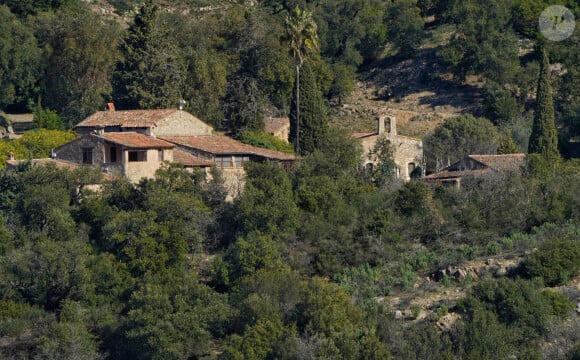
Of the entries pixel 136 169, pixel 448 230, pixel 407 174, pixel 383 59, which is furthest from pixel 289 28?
pixel 383 59

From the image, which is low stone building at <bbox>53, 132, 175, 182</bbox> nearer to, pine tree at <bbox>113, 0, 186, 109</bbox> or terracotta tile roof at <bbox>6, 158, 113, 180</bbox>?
terracotta tile roof at <bbox>6, 158, 113, 180</bbox>

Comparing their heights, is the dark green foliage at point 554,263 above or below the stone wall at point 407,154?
below

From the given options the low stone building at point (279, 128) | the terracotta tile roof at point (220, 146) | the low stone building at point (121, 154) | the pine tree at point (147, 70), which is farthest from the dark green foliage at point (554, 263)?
the pine tree at point (147, 70)

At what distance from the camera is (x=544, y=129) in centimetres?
5353

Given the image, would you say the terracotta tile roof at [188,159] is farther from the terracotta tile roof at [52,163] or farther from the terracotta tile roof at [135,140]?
the terracotta tile roof at [52,163]

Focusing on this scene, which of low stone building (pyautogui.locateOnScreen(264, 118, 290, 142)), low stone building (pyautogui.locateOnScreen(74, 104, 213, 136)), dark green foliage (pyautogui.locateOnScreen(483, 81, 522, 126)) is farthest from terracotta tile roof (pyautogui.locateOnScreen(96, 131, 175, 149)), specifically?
dark green foliage (pyautogui.locateOnScreen(483, 81, 522, 126))

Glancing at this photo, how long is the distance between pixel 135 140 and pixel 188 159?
2.24 meters

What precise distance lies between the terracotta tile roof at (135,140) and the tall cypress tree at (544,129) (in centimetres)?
1640

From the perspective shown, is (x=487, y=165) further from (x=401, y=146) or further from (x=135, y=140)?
(x=135, y=140)

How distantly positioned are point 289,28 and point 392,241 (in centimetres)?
1577

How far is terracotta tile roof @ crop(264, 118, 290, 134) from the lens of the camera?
56156 mm

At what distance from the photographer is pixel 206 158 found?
47562 mm

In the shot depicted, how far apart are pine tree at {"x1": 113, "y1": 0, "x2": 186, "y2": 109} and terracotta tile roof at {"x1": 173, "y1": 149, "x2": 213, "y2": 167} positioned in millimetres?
7387

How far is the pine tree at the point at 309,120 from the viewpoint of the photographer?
51969 millimetres
